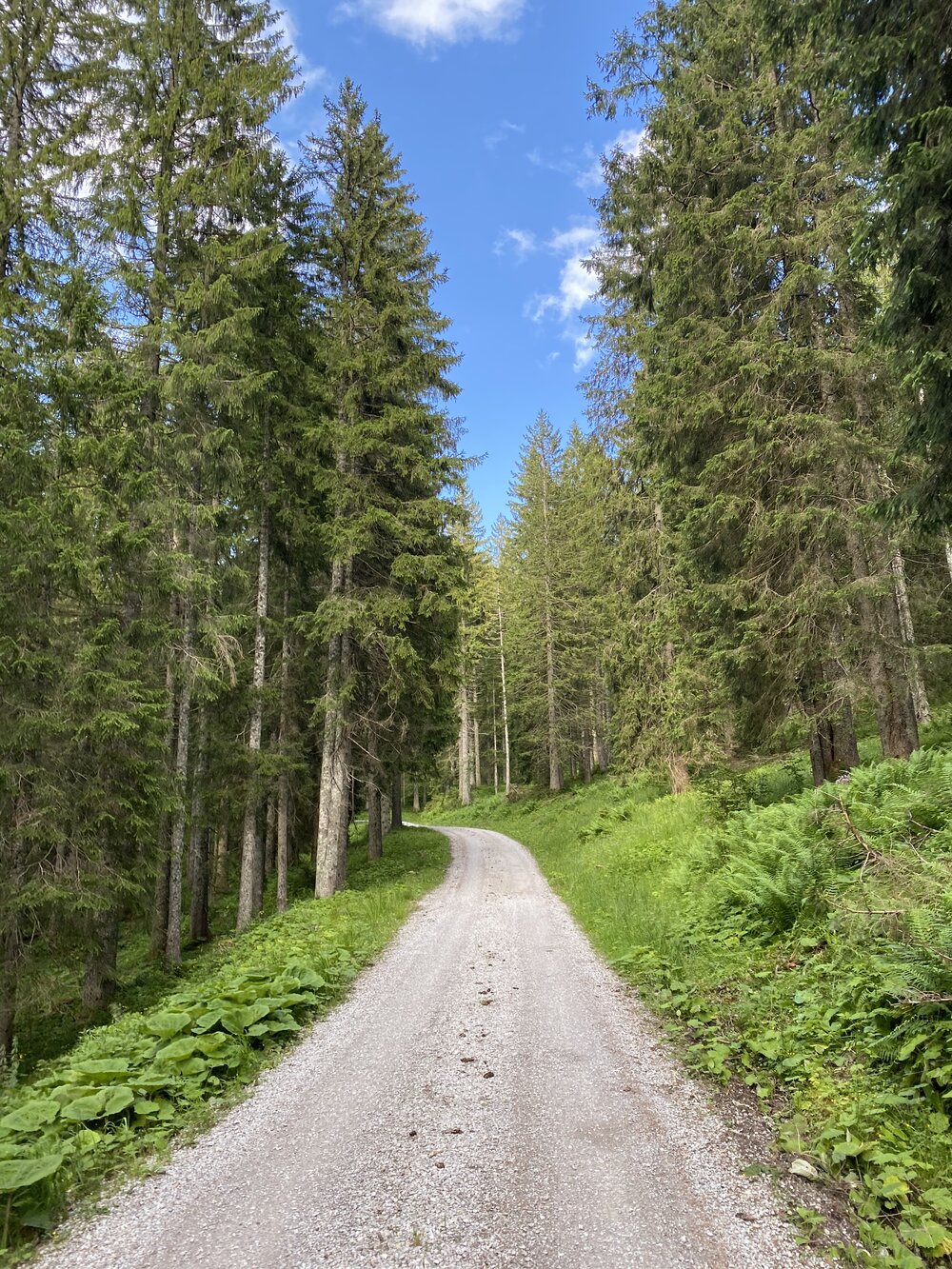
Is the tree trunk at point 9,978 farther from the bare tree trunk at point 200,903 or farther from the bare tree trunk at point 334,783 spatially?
the bare tree trunk at point 200,903

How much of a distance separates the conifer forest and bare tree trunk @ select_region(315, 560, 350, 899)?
0.10 m

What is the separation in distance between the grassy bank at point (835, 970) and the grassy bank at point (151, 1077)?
3.53 m

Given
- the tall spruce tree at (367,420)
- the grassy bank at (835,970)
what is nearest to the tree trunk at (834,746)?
the grassy bank at (835,970)

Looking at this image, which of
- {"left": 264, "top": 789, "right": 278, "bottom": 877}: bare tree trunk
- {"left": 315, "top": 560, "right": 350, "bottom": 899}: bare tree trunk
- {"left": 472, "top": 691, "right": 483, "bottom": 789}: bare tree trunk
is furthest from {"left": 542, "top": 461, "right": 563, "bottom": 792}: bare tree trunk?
{"left": 315, "top": 560, "right": 350, "bottom": 899}: bare tree trunk

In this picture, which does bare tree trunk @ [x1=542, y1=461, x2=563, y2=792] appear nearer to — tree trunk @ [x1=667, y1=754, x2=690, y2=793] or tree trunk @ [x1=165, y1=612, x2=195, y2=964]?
tree trunk @ [x1=667, y1=754, x2=690, y2=793]

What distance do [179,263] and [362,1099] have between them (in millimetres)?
13128

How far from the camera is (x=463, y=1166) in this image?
3521 millimetres

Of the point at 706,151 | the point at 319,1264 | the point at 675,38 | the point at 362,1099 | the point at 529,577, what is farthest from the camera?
the point at 529,577

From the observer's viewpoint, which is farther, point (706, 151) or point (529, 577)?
point (529, 577)

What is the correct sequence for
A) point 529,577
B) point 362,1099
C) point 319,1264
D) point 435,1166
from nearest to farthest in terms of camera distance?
1. point 319,1264
2. point 435,1166
3. point 362,1099
4. point 529,577

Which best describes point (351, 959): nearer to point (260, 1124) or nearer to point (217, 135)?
point (260, 1124)

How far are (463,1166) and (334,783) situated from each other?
9469 millimetres

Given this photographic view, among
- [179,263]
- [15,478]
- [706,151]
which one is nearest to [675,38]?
[706,151]

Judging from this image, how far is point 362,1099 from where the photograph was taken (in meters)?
4.40
